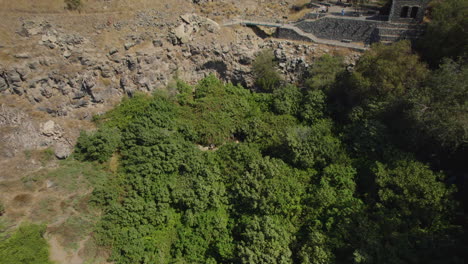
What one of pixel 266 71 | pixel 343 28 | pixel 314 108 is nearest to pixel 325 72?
pixel 314 108

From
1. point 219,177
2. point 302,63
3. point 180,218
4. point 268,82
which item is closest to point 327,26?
point 302,63

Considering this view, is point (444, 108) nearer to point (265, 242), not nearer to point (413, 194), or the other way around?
point (413, 194)

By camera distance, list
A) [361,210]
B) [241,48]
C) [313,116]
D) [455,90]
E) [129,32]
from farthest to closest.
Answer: [241,48], [129,32], [313,116], [455,90], [361,210]

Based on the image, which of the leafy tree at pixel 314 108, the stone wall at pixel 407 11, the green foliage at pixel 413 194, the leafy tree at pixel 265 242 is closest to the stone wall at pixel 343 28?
the stone wall at pixel 407 11

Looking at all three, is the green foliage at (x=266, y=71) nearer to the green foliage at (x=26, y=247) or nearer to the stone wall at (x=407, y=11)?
the stone wall at (x=407, y=11)

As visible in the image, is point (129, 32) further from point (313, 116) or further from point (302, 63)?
point (313, 116)

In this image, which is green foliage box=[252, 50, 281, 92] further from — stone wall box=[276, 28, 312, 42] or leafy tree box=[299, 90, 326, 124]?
leafy tree box=[299, 90, 326, 124]

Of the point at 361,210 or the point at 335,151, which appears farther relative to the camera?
the point at 335,151
